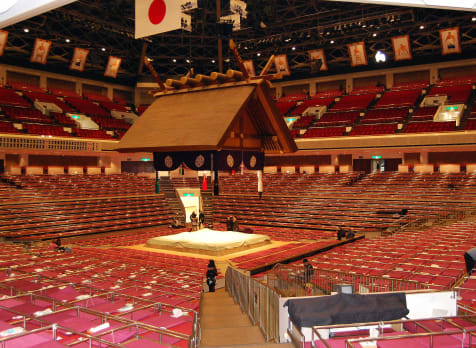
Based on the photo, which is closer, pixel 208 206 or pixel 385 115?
pixel 208 206

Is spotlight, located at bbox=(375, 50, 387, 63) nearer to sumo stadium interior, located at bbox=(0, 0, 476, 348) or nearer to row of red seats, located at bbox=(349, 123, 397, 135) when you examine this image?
sumo stadium interior, located at bbox=(0, 0, 476, 348)

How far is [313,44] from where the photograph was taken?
27359mm

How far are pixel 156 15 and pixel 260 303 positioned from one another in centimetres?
419

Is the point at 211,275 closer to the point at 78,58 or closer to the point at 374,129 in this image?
the point at 374,129

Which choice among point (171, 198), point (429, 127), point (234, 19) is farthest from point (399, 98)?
point (171, 198)

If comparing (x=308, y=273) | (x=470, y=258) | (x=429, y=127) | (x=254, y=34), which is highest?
(x=254, y=34)

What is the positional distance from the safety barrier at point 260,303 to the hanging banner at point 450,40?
2136 centimetres

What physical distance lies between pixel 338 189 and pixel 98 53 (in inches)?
748

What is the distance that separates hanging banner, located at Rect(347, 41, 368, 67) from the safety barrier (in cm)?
2144

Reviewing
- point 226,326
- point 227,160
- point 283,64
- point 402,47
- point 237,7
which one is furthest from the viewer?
point 283,64

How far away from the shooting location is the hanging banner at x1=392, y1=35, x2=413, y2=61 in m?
22.7

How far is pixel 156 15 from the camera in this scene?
5.51m

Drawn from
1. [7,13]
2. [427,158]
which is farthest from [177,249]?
[427,158]

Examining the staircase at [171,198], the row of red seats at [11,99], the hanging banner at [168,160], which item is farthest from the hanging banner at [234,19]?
the row of red seats at [11,99]
